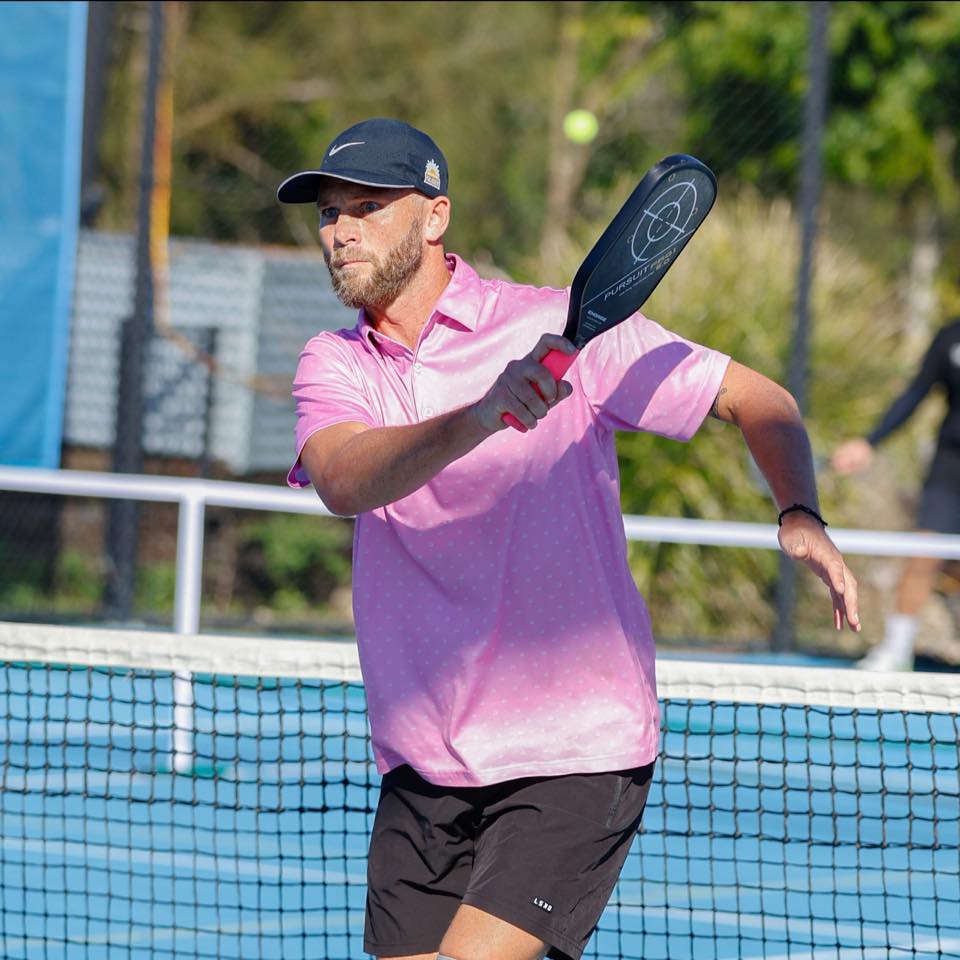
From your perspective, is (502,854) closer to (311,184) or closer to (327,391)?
(327,391)

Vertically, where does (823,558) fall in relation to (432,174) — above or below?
below

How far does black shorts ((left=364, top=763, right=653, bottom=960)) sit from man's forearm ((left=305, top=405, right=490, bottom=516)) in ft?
1.89

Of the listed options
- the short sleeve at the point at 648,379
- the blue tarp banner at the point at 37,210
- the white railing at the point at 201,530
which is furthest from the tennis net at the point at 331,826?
the blue tarp banner at the point at 37,210

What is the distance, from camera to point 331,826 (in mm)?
5863

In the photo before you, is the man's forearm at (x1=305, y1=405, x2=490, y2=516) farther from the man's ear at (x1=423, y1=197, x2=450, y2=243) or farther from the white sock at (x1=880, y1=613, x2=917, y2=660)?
the white sock at (x1=880, y1=613, x2=917, y2=660)

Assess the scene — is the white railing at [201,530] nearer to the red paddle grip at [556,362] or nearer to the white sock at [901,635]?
the white sock at [901,635]

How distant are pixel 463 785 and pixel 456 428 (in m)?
0.73

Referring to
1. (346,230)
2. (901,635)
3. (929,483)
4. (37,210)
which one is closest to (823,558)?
(346,230)

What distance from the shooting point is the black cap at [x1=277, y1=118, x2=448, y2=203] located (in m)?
2.84

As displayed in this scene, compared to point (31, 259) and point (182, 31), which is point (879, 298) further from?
point (182, 31)

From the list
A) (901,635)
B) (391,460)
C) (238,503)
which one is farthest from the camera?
(901,635)

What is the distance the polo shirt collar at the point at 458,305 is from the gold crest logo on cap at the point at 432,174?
0.13 m

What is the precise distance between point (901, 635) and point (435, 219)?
524cm

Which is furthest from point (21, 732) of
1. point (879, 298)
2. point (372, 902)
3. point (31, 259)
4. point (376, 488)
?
point (879, 298)
